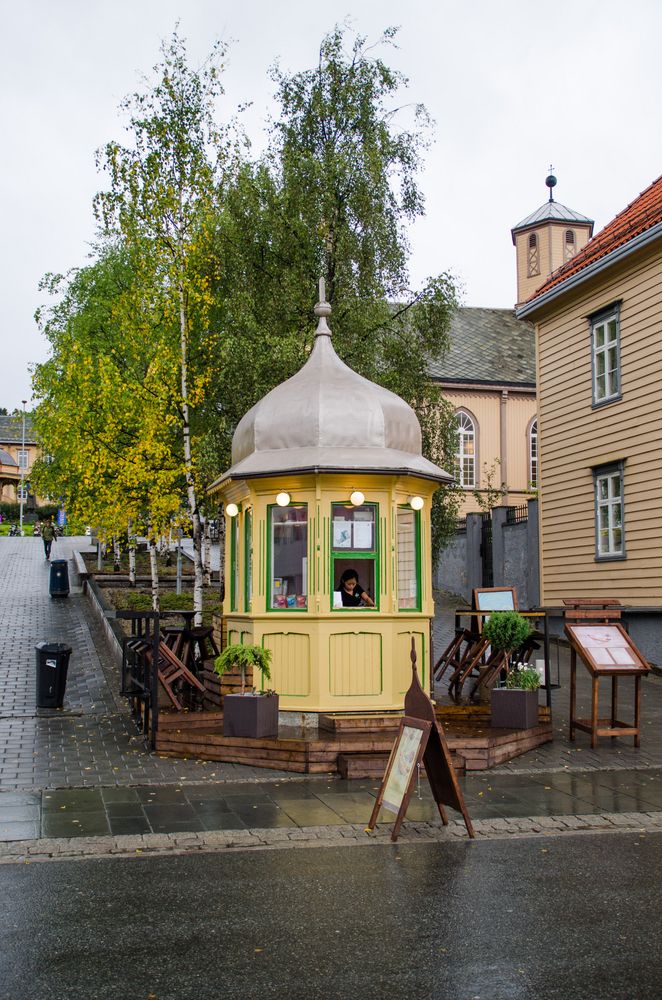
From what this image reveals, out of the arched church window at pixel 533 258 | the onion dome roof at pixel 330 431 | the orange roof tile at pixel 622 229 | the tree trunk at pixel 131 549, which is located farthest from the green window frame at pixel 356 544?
the arched church window at pixel 533 258

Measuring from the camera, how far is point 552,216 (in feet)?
160

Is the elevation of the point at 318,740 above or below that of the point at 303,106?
below

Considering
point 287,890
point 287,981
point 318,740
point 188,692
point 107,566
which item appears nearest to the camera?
point 287,981

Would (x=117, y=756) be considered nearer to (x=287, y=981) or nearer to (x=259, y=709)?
(x=259, y=709)

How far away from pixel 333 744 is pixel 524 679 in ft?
9.10

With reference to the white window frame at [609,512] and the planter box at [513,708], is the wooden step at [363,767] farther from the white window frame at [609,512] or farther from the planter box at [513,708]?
the white window frame at [609,512]

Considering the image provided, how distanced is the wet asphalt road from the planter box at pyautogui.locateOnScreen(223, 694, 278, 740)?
3451 mm

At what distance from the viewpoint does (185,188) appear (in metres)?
19.6

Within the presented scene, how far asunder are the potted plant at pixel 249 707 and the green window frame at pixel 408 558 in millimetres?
2081

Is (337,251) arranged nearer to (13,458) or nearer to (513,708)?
(513,708)

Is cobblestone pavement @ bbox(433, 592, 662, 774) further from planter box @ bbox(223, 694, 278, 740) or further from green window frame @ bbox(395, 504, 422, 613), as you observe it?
planter box @ bbox(223, 694, 278, 740)

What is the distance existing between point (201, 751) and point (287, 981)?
611 centimetres

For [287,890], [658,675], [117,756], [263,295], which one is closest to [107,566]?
[263,295]

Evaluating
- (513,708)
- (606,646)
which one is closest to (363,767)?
(513,708)
